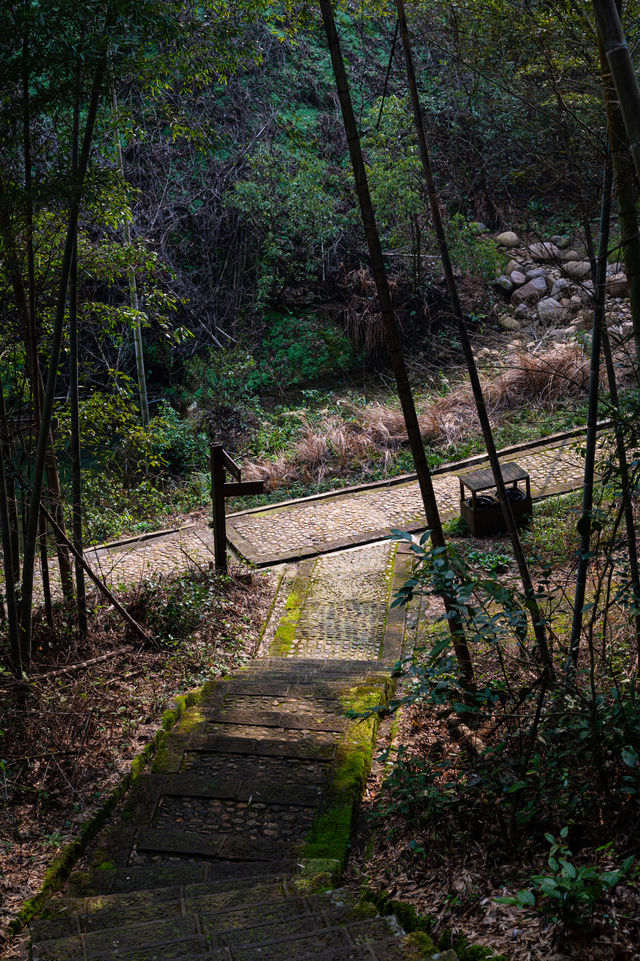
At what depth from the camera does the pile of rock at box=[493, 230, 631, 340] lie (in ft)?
38.7

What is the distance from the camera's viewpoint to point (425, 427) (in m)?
9.91

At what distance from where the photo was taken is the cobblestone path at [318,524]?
7580 millimetres

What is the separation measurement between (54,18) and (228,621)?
4.09 meters

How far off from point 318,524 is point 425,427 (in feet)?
7.83

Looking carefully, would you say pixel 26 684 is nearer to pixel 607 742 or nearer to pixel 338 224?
pixel 607 742

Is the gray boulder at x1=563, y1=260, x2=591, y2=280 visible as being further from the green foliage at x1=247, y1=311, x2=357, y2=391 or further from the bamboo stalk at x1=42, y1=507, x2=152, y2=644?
the bamboo stalk at x1=42, y1=507, x2=152, y2=644

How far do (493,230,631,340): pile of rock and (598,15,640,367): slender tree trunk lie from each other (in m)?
8.41

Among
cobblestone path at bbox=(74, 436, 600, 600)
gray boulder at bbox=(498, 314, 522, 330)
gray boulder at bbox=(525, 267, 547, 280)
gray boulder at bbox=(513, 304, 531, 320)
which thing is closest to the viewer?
cobblestone path at bbox=(74, 436, 600, 600)

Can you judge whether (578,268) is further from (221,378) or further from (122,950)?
(122,950)

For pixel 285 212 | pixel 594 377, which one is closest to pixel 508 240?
pixel 285 212

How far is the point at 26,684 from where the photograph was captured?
4078 mm

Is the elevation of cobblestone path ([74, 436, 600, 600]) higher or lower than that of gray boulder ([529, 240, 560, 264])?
lower

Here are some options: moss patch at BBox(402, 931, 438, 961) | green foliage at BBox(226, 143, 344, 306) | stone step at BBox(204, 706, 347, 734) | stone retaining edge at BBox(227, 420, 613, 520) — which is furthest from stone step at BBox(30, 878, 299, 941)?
green foliage at BBox(226, 143, 344, 306)

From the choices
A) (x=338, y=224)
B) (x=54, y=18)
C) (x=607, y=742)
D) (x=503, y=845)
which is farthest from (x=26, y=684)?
(x=338, y=224)
